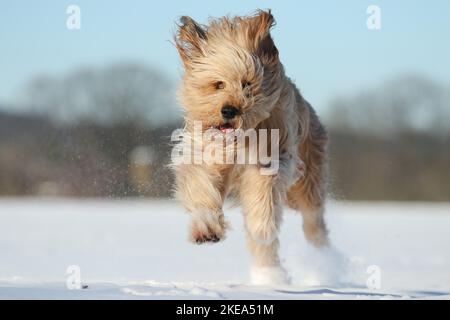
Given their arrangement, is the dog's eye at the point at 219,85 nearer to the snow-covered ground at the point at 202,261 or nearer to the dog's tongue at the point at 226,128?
the dog's tongue at the point at 226,128

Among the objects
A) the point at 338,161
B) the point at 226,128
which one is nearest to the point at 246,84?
the point at 226,128

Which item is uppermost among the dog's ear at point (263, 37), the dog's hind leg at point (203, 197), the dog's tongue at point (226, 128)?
the dog's ear at point (263, 37)

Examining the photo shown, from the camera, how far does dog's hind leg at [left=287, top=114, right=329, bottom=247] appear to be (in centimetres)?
634

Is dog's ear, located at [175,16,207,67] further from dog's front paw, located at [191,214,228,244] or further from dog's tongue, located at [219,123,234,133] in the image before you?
dog's front paw, located at [191,214,228,244]

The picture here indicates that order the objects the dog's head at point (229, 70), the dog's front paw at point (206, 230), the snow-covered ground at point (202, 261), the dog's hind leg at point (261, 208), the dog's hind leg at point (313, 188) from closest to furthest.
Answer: the snow-covered ground at point (202, 261) → the dog's front paw at point (206, 230) → the dog's head at point (229, 70) → the dog's hind leg at point (261, 208) → the dog's hind leg at point (313, 188)

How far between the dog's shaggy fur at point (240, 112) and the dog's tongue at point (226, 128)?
0.03 metres

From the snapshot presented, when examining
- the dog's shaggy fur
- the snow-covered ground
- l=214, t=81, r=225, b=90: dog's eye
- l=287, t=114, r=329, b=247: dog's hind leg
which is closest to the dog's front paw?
the dog's shaggy fur

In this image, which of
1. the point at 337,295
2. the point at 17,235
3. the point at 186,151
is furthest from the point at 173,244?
the point at 337,295

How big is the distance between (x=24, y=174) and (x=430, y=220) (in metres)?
9.99

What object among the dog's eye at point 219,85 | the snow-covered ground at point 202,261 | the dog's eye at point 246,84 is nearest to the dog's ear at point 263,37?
the dog's eye at point 246,84

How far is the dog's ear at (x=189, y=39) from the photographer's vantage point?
17.5 feet

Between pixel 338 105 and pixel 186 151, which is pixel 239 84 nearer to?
pixel 186 151

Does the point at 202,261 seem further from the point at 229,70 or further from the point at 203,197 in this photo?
the point at 229,70

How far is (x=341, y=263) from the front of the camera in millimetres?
6398
